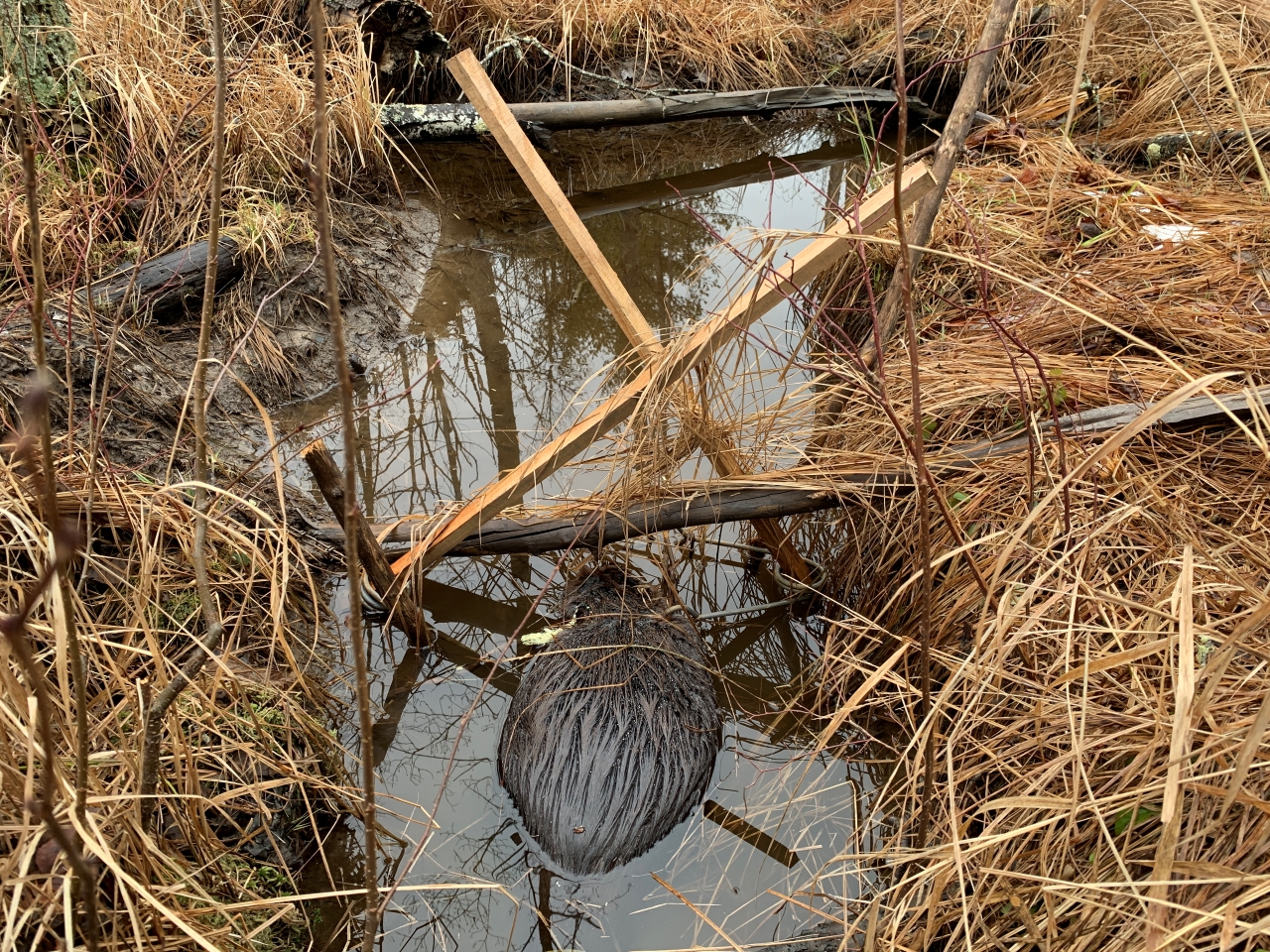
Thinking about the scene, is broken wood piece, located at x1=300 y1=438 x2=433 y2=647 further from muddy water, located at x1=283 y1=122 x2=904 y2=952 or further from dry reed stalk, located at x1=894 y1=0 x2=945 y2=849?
dry reed stalk, located at x1=894 y1=0 x2=945 y2=849

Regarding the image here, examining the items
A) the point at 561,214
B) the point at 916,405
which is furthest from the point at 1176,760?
the point at 561,214

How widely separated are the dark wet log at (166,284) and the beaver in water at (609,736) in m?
2.14

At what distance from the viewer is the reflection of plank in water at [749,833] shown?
2164mm

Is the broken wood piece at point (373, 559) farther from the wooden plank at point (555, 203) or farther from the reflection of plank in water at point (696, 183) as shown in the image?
the reflection of plank in water at point (696, 183)

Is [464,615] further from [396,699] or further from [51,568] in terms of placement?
[51,568]

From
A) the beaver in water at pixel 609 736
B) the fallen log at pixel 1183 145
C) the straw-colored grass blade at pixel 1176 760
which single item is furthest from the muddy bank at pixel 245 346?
the fallen log at pixel 1183 145

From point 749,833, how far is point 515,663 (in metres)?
0.90

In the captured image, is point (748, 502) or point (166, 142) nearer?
point (748, 502)

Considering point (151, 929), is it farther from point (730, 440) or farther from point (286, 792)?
point (730, 440)

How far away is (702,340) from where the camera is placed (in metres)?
2.21

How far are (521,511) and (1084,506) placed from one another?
5.07 ft

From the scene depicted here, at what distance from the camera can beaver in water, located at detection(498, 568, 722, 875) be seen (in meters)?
2.03

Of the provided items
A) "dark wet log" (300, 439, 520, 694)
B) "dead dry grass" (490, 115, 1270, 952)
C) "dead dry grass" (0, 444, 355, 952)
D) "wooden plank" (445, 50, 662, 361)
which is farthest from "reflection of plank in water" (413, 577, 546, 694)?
"wooden plank" (445, 50, 662, 361)

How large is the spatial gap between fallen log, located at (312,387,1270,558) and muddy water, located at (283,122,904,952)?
0.23m
